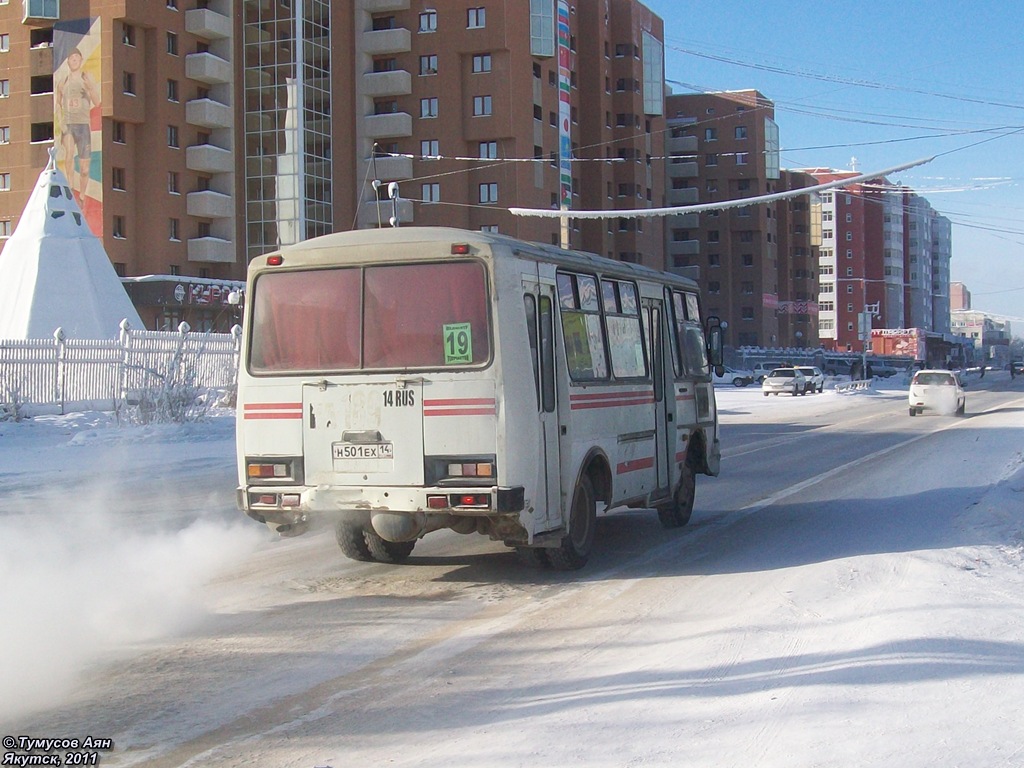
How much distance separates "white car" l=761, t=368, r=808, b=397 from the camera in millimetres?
57156

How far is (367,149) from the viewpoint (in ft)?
230

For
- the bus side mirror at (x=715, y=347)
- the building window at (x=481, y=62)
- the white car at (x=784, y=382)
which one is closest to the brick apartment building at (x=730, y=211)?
the building window at (x=481, y=62)

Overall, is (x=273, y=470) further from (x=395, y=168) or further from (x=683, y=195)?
(x=683, y=195)

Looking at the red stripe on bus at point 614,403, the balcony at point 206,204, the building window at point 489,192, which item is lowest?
the red stripe on bus at point 614,403

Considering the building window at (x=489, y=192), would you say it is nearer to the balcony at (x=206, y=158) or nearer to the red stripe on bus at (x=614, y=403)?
the balcony at (x=206, y=158)

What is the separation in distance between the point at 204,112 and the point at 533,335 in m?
55.6

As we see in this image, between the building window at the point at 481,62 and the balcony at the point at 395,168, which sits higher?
the building window at the point at 481,62

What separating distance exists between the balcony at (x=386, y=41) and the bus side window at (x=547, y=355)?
62.2 metres

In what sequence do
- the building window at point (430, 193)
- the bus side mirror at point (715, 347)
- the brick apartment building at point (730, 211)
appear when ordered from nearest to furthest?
the bus side mirror at point (715, 347) < the building window at point (430, 193) < the brick apartment building at point (730, 211)

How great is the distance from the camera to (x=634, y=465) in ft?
36.9

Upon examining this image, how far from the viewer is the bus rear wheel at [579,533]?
32.5ft

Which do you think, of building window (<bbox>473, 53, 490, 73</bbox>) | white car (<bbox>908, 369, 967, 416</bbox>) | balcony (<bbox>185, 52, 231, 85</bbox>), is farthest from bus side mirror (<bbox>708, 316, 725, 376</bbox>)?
building window (<bbox>473, 53, 490, 73</bbox>)

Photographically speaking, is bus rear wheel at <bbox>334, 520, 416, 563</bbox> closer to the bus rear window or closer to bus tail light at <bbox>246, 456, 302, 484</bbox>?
bus tail light at <bbox>246, 456, 302, 484</bbox>

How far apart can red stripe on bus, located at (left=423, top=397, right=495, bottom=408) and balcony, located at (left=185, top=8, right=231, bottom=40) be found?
2237 inches
